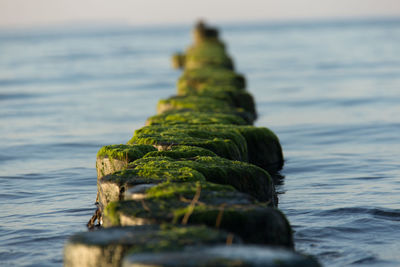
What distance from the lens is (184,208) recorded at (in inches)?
185

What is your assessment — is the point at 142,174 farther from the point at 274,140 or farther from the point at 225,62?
the point at 225,62

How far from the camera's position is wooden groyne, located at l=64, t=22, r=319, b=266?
3.74 meters

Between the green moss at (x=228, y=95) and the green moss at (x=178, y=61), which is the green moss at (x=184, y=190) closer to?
the green moss at (x=228, y=95)

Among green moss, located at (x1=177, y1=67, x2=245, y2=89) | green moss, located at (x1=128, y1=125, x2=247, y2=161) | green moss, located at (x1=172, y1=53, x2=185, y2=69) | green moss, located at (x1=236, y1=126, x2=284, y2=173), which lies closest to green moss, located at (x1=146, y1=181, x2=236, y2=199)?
green moss, located at (x1=128, y1=125, x2=247, y2=161)

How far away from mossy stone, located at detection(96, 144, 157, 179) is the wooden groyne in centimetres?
1

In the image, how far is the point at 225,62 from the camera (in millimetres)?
23188

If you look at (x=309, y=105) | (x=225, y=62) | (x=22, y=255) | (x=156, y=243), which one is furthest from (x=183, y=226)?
(x=225, y=62)

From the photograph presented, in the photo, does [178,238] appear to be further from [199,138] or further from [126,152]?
[199,138]

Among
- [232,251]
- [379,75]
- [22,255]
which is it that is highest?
[379,75]

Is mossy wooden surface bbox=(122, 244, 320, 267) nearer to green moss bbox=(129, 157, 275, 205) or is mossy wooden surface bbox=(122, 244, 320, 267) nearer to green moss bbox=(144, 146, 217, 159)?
green moss bbox=(129, 157, 275, 205)

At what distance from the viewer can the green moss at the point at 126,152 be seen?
6656 millimetres

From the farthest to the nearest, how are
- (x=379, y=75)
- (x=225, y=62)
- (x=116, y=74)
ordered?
1. (x=116, y=74)
2. (x=379, y=75)
3. (x=225, y=62)

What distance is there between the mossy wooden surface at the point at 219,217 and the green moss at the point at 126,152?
72.6 inches

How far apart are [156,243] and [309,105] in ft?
51.6
